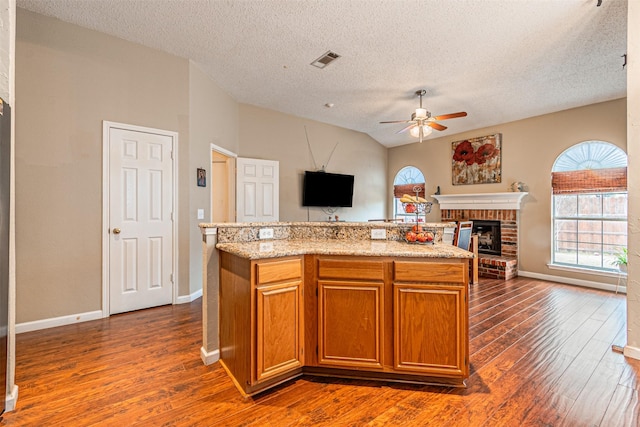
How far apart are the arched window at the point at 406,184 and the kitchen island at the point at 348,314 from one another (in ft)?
17.6

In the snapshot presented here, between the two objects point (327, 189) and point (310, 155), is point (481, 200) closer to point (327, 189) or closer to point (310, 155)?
point (327, 189)

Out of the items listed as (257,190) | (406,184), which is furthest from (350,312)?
(406,184)

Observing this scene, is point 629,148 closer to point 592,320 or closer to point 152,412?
point 592,320

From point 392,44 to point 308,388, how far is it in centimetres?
341

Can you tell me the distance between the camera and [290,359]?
197 cm

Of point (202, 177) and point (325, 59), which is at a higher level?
point (325, 59)

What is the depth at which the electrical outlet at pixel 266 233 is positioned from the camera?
2.43 meters

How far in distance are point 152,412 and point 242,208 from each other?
3586 millimetres

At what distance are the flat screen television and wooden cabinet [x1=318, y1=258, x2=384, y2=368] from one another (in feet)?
13.3

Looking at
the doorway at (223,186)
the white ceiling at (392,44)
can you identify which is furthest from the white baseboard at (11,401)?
the doorway at (223,186)

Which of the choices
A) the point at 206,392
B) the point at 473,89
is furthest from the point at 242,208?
the point at 473,89

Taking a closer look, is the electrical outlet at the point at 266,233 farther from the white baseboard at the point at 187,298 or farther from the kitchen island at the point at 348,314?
the white baseboard at the point at 187,298

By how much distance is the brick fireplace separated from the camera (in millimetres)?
5203

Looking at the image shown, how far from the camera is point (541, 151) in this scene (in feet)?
16.9
